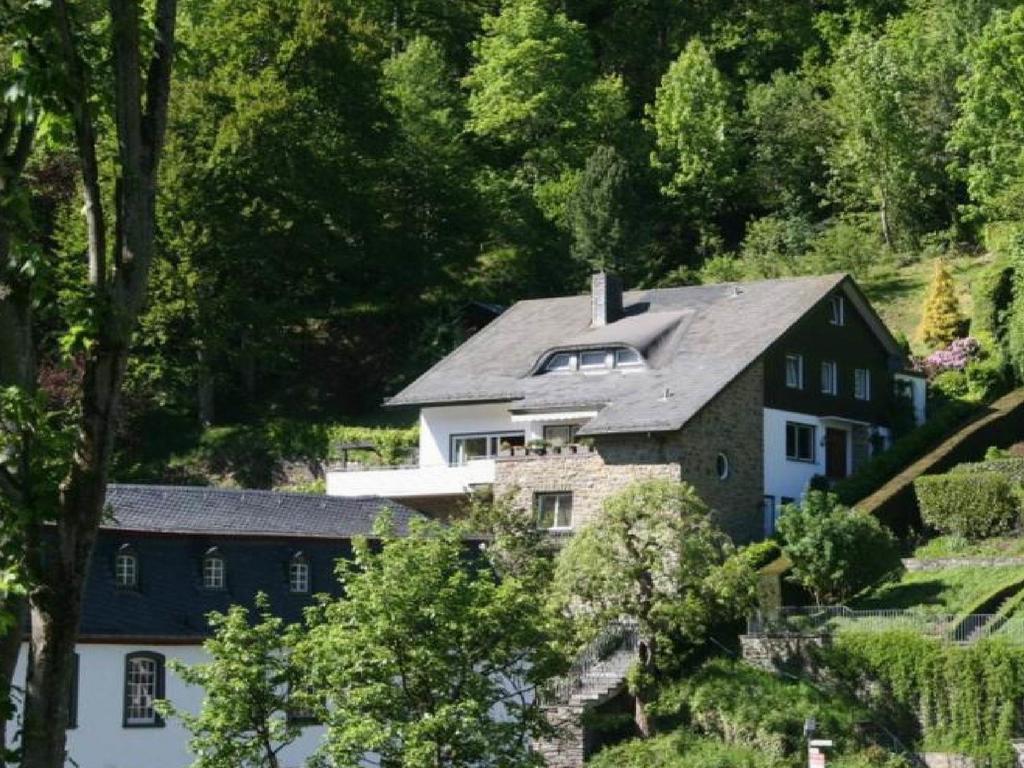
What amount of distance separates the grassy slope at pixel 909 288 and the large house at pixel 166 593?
91.4 ft

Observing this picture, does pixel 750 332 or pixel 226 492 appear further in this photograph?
pixel 750 332

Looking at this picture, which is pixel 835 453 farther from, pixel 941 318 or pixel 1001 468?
pixel 1001 468

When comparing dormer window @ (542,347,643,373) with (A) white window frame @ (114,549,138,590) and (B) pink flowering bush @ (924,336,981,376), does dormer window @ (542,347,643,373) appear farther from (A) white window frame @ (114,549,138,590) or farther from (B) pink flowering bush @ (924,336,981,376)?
(A) white window frame @ (114,549,138,590)

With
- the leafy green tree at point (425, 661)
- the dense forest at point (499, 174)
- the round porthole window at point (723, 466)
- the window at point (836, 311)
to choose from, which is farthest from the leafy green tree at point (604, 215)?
the leafy green tree at point (425, 661)

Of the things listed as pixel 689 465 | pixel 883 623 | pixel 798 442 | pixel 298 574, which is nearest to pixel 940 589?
pixel 883 623

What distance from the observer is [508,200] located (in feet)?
273

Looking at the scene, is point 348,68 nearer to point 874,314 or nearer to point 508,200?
point 508,200

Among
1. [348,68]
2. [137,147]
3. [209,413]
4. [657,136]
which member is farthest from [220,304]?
[137,147]

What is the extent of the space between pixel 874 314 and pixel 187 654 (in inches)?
1024

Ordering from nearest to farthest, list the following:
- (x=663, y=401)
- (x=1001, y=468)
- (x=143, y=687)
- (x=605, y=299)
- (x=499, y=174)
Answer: (x=143, y=687), (x=1001, y=468), (x=663, y=401), (x=605, y=299), (x=499, y=174)

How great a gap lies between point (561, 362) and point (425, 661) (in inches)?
988

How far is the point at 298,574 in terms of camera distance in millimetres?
44094

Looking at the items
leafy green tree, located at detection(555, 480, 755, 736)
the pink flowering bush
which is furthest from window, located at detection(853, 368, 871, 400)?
leafy green tree, located at detection(555, 480, 755, 736)

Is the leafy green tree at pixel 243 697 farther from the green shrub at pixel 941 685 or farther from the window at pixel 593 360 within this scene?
the window at pixel 593 360
